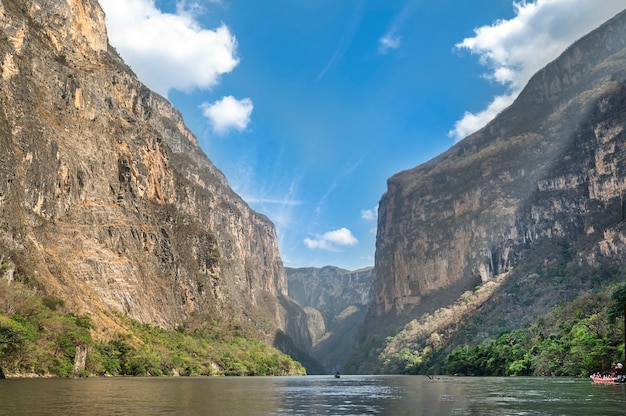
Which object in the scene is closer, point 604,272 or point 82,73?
point 82,73

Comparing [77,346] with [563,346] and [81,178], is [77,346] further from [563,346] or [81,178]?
[563,346]

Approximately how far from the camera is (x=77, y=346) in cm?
8725

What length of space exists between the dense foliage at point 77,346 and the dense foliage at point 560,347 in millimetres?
69927

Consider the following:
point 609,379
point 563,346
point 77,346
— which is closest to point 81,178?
point 77,346

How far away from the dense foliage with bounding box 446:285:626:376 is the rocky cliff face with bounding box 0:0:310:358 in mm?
83299

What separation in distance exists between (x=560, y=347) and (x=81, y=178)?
354 feet

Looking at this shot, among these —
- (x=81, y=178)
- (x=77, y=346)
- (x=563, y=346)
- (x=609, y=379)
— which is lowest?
(x=609, y=379)

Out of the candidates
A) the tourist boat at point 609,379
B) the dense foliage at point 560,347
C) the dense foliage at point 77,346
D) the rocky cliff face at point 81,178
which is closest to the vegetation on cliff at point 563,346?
the dense foliage at point 560,347

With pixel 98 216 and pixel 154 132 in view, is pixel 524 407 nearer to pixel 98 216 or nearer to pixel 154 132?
pixel 98 216

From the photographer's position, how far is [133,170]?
15912 cm

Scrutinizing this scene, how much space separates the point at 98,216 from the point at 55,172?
16.2 meters

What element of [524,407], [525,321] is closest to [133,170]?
[525,321]

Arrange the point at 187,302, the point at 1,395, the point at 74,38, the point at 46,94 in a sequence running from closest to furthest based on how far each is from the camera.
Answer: the point at 1,395 → the point at 46,94 → the point at 74,38 → the point at 187,302

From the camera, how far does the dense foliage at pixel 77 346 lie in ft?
241
